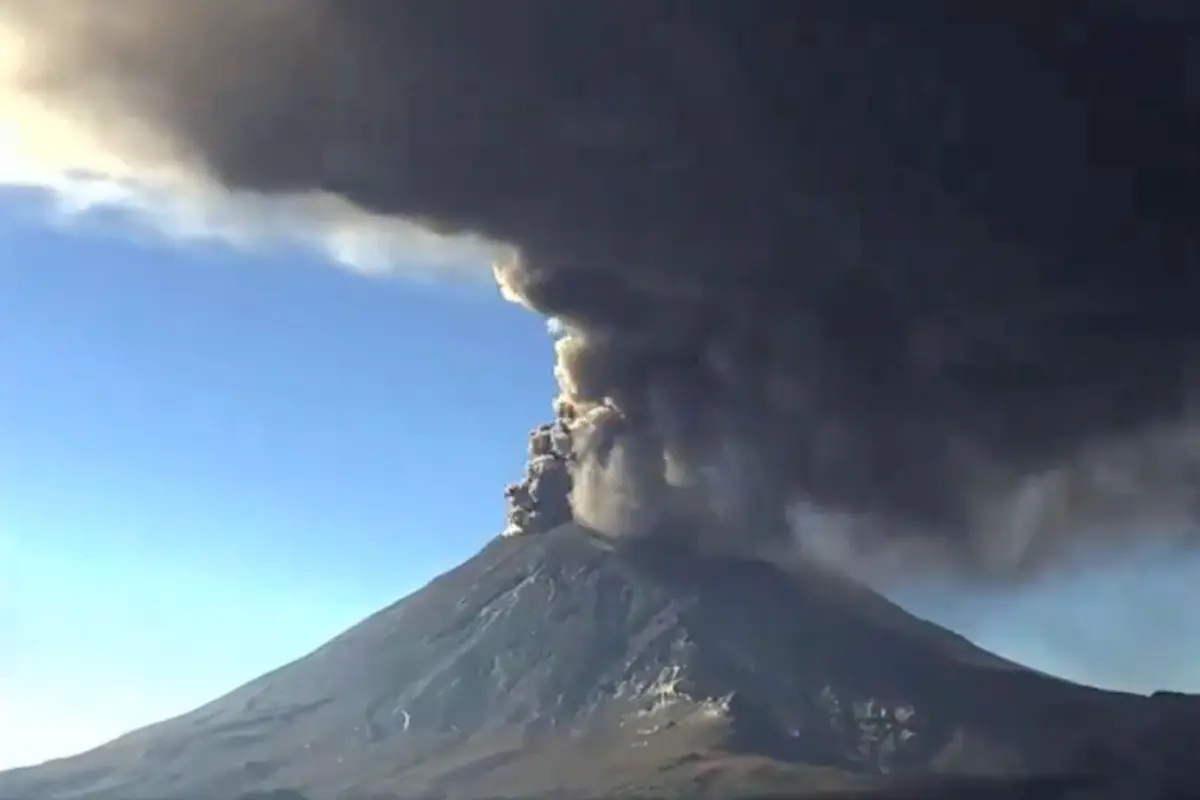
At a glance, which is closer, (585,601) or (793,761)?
(793,761)

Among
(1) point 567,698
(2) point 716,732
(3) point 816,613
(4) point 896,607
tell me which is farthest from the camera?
A: (4) point 896,607

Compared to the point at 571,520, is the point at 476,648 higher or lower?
lower

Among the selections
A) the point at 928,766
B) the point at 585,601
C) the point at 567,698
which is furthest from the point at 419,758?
the point at 928,766

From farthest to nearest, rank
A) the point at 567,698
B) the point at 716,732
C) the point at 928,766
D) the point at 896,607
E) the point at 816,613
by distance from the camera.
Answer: the point at 896,607, the point at 816,613, the point at 567,698, the point at 716,732, the point at 928,766

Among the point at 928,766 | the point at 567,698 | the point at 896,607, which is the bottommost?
the point at 928,766

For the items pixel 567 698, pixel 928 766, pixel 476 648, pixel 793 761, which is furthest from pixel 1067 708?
pixel 476 648

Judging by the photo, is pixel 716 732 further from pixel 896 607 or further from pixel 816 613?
pixel 896 607

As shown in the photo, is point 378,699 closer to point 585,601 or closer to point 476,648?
point 476,648
